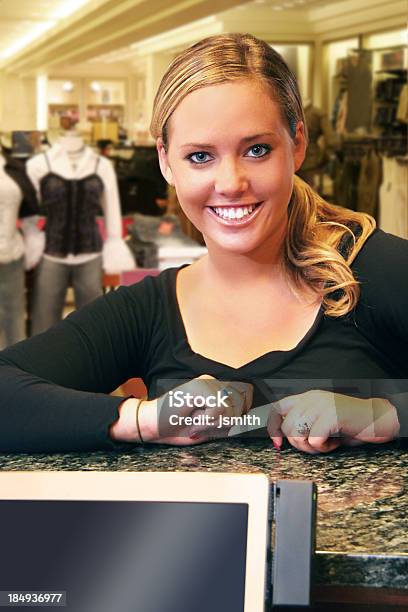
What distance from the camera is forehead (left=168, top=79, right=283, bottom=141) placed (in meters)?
1.09

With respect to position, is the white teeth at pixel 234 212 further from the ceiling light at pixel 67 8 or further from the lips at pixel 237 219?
the ceiling light at pixel 67 8

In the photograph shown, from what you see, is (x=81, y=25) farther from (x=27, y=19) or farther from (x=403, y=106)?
(x=403, y=106)

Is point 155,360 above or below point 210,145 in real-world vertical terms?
below

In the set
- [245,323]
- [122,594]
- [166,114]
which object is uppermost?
[166,114]

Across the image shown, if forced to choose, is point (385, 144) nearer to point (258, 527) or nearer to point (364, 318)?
point (364, 318)

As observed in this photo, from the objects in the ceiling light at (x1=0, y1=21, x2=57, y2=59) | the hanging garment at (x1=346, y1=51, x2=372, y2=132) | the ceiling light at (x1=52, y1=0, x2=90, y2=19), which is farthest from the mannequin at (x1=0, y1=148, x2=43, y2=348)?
the hanging garment at (x1=346, y1=51, x2=372, y2=132)

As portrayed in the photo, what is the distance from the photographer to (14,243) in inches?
166

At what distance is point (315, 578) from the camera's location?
2.55ft

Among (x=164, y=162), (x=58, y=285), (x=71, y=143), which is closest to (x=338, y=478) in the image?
(x=164, y=162)

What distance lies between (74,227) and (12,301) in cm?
41

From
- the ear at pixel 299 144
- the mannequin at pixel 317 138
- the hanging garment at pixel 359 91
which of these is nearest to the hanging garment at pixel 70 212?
the mannequin at pixel 317 138

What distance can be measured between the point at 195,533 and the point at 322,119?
5.15 meters

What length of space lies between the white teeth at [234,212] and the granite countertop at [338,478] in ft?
0.83

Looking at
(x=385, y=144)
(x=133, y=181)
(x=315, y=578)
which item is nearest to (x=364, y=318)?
(x=315, y=578)
